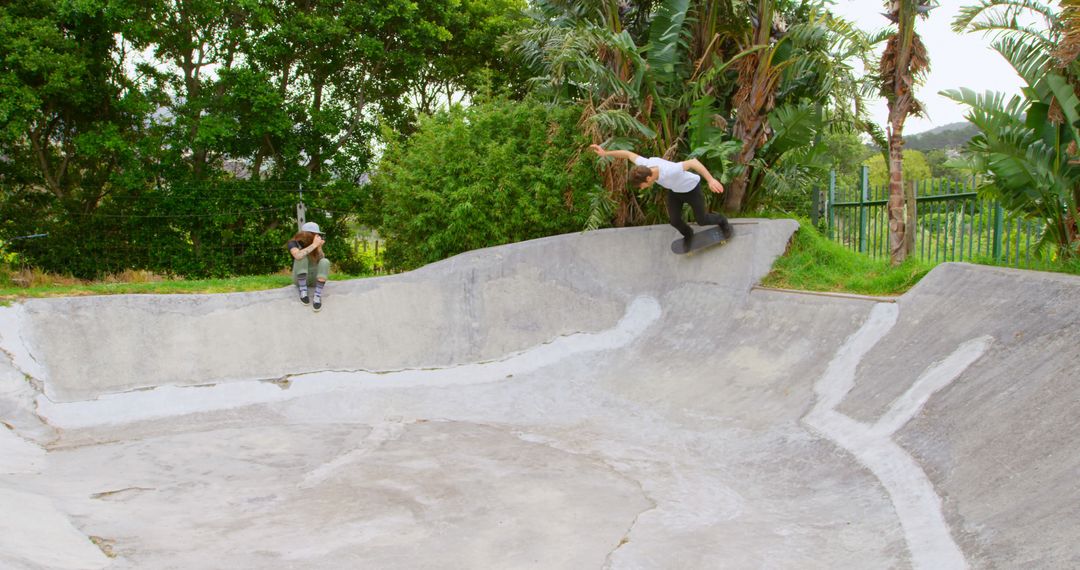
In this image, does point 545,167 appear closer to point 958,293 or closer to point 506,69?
point 958,293

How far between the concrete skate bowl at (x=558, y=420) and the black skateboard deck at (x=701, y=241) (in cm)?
21

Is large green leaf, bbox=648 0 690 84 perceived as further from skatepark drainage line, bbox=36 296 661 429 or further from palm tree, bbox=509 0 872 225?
skatepark drainage line, bbox=36 296 661 429

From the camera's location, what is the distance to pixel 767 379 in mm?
6988

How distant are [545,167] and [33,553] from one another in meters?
8.33

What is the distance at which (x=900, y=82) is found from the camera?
8.33 m

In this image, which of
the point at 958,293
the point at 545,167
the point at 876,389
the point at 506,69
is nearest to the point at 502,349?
the point at 545,167

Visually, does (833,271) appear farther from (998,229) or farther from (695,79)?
(695,79)

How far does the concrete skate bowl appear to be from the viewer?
4027 millimetres

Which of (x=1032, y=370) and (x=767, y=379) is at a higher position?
(x=1032, y=370)

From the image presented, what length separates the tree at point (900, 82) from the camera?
8.20 m

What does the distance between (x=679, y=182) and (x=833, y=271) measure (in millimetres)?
2324

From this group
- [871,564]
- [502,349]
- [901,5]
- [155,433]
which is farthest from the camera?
[502,349]

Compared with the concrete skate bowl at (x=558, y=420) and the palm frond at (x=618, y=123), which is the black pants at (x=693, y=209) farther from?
the palm frond at (x=618, y=123)

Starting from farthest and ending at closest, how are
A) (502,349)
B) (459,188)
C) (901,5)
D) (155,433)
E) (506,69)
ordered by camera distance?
(506,69) < (459,188) < (502,349) < (901,5) < (155,433)
